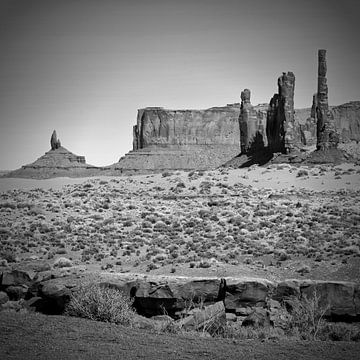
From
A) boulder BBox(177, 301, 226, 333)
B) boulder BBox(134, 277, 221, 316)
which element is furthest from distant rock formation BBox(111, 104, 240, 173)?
boulder BBox(177, 301, 226, 333)

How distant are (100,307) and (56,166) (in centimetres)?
11703

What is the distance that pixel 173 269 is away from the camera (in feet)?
63.4

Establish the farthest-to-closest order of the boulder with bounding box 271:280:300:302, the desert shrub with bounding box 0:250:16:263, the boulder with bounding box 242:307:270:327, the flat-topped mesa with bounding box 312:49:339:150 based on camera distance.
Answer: the flat-topped mesa with bounding box 312:49:339:150
the desert shrub with bounding box 0:250:16:263
the boulder with bounding box 271:280:300:302
the boulder with bounding box 242:307:270:327

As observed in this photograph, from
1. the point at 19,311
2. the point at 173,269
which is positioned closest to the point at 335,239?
the point at 173,269

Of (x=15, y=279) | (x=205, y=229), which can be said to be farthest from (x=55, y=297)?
(x=205, y=229)

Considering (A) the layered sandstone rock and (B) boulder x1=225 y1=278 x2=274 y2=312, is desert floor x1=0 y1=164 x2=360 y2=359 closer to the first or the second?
(B) boulder x1=225 y1=278 x2=274 y2=312

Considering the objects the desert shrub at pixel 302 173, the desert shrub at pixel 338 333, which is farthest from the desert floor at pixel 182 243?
the desert shrub at pixel 302 173

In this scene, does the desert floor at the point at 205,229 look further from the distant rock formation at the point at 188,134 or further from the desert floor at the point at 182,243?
the distant rock formation at the point at 188,134

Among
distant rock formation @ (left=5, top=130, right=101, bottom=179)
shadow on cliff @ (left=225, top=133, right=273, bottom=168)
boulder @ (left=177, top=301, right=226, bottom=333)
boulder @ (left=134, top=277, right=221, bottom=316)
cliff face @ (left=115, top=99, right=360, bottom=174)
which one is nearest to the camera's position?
boulder @ (left=177, top=301, right=226, bottom=333)

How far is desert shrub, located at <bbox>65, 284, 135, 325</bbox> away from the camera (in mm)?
11961

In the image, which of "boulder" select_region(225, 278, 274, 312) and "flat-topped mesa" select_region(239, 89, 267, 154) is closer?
"boulder" select_region(225, 278, 274, 312)

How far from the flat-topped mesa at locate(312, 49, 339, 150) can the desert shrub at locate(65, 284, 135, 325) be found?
4233cm

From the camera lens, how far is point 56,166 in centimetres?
12488

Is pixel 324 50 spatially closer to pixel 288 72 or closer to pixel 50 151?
pixel 288 72
